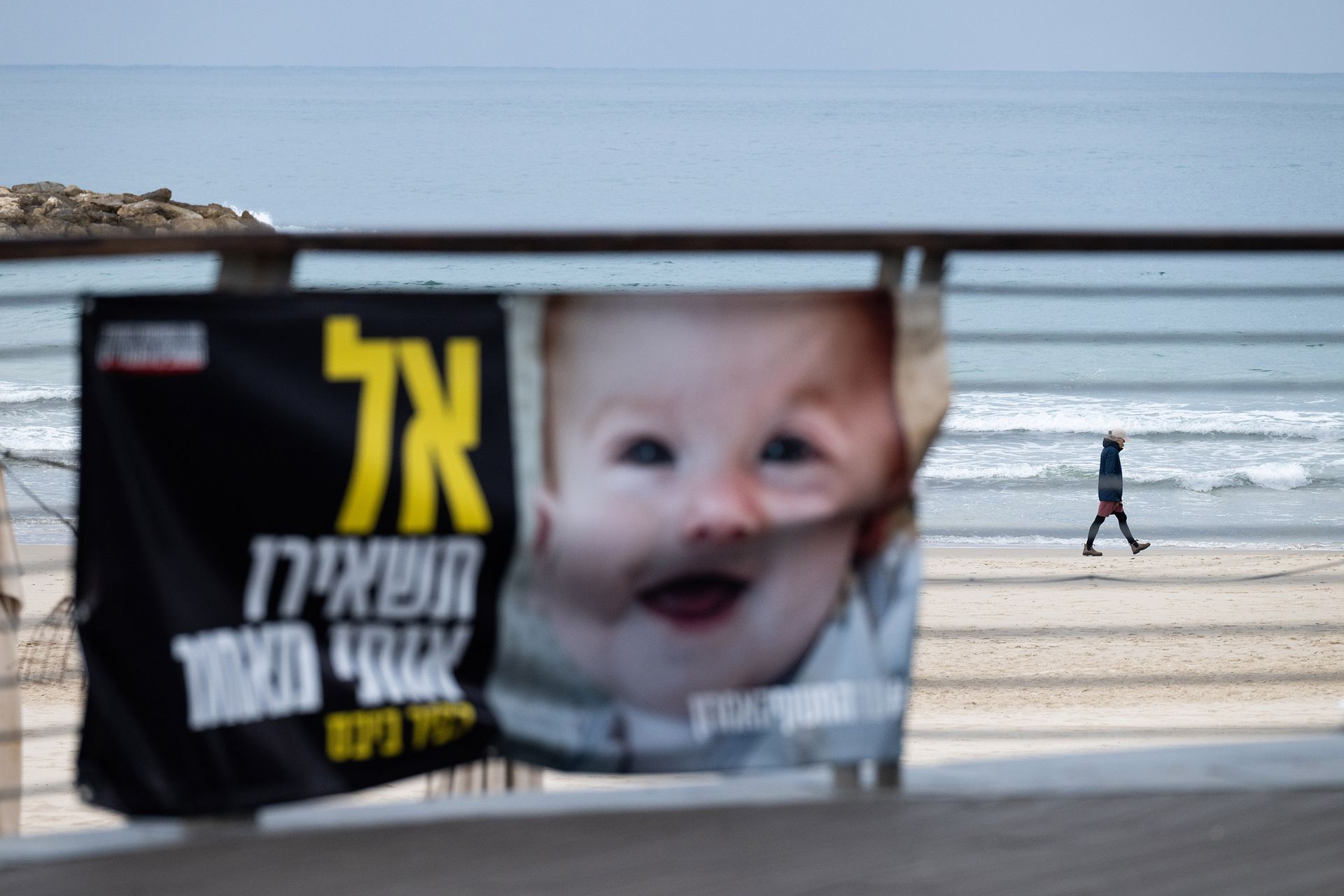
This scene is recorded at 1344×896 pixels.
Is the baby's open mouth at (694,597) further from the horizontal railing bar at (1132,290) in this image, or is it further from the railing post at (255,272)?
the railing post at (255,272)

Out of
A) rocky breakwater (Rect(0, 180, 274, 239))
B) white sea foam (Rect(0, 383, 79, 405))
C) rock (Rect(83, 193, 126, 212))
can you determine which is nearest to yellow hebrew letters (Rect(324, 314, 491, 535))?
white sea foam (Rect(0, 383, 79, 405))

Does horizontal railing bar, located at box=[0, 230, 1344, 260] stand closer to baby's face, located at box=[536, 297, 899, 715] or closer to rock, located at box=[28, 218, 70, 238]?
baby's face, located at box=[536, 297, 899, 715]

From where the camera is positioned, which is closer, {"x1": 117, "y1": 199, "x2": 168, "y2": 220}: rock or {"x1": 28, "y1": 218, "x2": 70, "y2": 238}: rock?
{"x1": 28, "y1": 218, "x2": 70, "y2": 238}: rock

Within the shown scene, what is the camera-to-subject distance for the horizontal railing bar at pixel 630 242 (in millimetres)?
2471

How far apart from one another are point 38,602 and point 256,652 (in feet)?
38.2

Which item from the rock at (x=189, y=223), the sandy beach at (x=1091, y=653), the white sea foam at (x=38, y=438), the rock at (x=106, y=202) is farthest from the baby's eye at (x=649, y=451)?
the rock at (x=106, y=202)

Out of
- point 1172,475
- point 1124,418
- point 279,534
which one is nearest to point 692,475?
point 279,534

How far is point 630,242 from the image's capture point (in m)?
2.58

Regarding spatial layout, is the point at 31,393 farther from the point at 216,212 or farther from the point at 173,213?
the point at 216,212

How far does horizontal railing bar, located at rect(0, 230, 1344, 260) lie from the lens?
2.47 m

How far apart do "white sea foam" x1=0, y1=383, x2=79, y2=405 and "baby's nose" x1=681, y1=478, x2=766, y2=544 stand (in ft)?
73.4

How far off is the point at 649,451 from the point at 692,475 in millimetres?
97

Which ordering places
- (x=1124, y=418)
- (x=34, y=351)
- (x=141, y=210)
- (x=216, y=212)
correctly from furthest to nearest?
(x=216, y=212) < (x=141, y=210) < (x=1124, y=418) < (x=34, y=351)

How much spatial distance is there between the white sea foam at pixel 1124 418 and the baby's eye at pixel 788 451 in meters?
19.4
